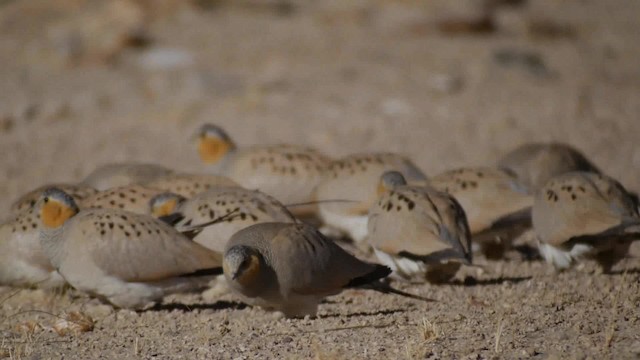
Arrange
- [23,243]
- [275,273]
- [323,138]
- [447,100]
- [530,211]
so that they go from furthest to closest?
1. [447,100]
2. [323,138]
3. [530,211]
4. [23,243]
5. [275,273]

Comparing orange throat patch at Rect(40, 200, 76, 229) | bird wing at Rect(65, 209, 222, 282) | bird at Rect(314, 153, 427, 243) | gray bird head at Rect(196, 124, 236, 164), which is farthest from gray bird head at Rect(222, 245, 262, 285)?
gray bird head at Rect(196, 124, 236, 164)

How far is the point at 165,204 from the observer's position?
764 cm

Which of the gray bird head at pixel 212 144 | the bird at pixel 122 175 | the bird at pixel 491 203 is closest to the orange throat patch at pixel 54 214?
the bird at pixel 122 175

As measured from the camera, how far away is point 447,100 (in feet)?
44.8

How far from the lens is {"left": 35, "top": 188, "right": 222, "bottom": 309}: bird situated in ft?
22.1

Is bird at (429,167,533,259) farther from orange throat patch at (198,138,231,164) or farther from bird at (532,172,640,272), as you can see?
orange throat patch at (198,138,231,164)

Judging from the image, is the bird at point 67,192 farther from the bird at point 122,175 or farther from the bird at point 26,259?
the bird at point 122,175

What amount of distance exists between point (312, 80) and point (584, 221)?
23.8ft

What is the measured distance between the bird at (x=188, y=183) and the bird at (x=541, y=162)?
2.32 meters

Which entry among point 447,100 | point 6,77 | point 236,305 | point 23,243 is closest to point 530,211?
point 236,305

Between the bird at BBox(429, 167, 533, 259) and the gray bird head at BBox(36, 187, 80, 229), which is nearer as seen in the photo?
the gray bird head at BBox(36, 187, 80, 229)

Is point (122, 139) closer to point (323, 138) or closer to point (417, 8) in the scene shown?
point (323, 138)

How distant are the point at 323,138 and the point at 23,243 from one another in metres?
5.41

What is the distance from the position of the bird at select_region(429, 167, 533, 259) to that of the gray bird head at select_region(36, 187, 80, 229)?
263 centimetres
